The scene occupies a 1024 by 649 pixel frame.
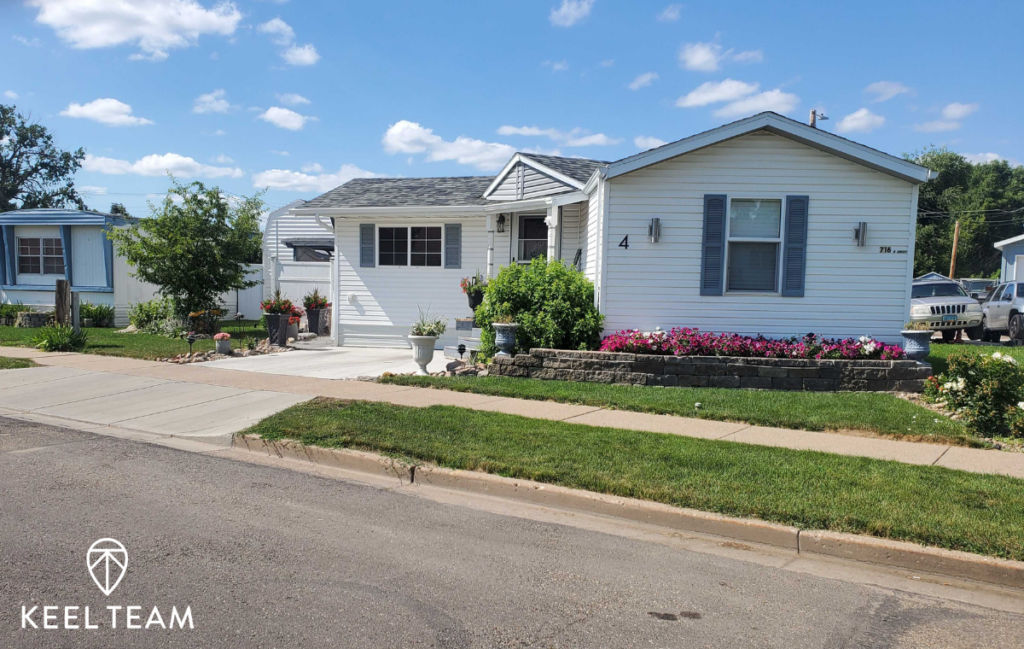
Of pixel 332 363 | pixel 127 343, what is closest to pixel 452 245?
pixel 332 363

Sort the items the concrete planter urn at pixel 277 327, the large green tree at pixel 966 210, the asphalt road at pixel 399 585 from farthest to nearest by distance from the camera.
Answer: the large green tree at pixel 966 210 → the concrete planter urn at pixel 277 327 → the asphalt road at pixel 399 585

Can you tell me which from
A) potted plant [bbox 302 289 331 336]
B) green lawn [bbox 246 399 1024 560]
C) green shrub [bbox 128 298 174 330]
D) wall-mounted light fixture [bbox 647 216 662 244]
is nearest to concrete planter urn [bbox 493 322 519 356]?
wall-mounted light fixture [bbox 647 216 662 244]

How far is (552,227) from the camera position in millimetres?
13812

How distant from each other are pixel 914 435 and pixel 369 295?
1162cm

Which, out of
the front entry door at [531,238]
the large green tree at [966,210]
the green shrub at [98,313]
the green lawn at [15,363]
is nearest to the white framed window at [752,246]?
the front entry door at [531,238]

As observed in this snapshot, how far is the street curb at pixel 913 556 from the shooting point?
14.3ft

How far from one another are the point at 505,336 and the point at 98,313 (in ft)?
48.4

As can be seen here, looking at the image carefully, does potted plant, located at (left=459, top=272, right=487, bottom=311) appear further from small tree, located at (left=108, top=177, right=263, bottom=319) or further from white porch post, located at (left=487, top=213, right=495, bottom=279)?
small tree, located at (left=108, top=177, right=263, bottom=319)

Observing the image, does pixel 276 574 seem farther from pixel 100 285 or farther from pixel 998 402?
pixel 100 285

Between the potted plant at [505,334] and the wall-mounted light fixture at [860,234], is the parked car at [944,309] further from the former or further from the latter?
the potted plant at [505,334]

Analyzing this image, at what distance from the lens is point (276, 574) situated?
4121 millimetres

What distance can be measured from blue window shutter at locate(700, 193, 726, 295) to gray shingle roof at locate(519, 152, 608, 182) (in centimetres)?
367

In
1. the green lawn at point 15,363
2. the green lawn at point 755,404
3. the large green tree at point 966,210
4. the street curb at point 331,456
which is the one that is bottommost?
the street curb at point 331,456

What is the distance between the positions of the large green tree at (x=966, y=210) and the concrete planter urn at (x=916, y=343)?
145 feet
